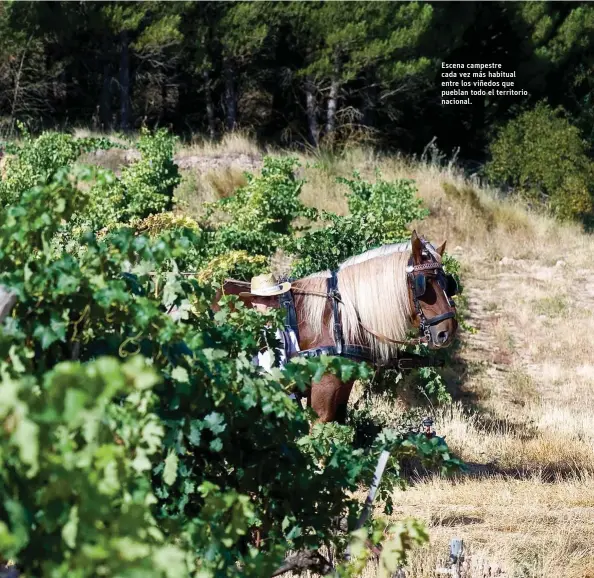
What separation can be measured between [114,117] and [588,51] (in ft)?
41.1

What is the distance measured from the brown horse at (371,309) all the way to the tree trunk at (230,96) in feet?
60.8

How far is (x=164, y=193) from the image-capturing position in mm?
12039

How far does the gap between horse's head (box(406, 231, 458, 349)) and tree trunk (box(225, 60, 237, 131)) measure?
61.0ft

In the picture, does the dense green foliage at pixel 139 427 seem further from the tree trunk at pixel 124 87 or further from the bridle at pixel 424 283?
the tree trunk at pixel 124 87

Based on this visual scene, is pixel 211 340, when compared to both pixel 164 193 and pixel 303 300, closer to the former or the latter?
pixel 303 300

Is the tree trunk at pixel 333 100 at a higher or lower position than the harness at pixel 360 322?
higher

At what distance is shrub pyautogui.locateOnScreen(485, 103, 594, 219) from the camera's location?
21.5 metres

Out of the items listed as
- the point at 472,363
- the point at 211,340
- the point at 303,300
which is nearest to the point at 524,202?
the point at 472,363

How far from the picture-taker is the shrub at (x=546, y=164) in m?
21.5

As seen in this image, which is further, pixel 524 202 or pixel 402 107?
pixel 402 107

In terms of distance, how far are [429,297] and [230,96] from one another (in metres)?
19.2

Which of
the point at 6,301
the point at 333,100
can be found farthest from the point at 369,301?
the point at 333,100

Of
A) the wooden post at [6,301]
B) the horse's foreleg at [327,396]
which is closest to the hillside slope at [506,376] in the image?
the horse's foreleg at [327,396]

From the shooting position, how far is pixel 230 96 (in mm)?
24906
